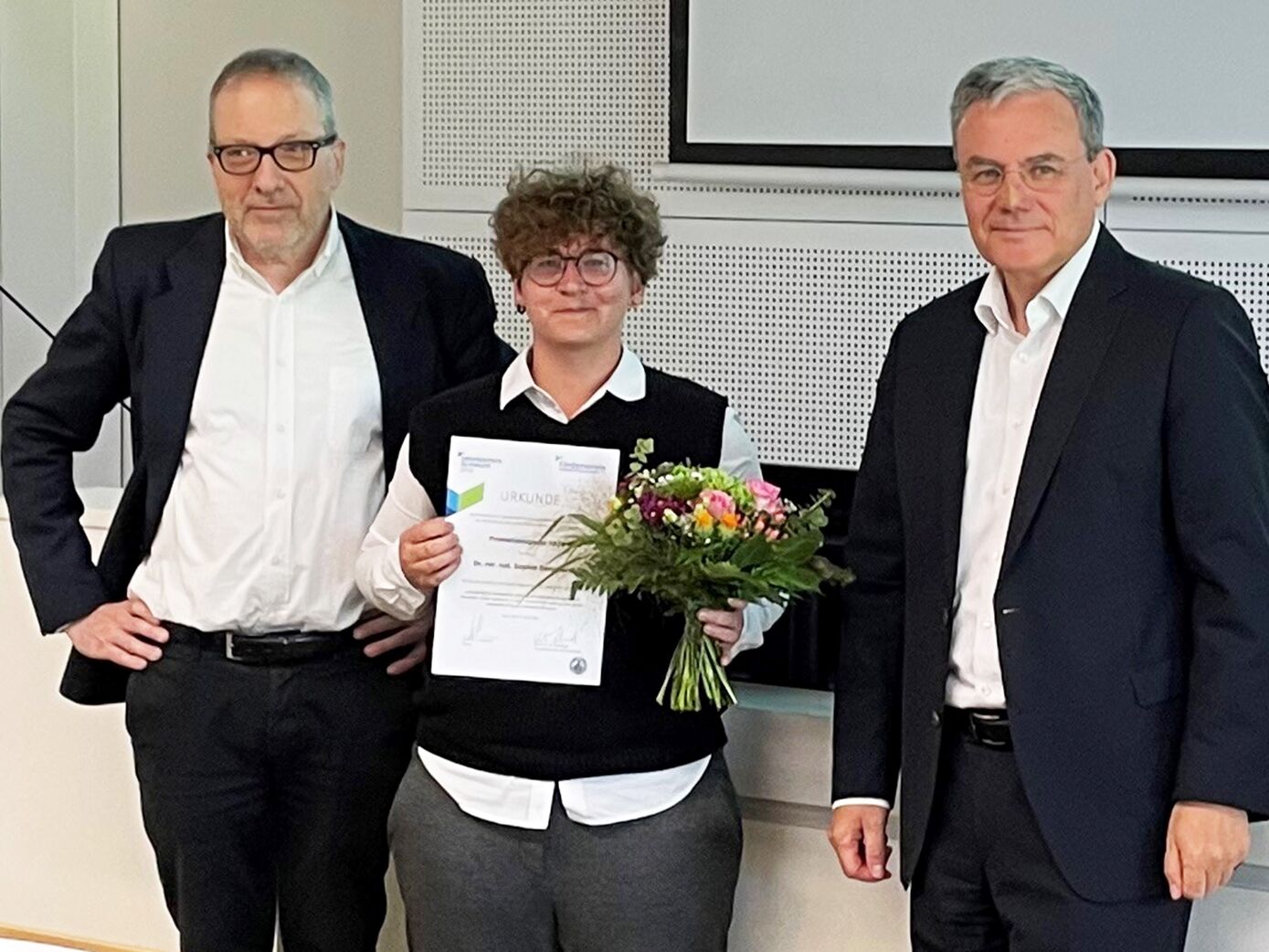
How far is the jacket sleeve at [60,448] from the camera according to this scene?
9.00 feet

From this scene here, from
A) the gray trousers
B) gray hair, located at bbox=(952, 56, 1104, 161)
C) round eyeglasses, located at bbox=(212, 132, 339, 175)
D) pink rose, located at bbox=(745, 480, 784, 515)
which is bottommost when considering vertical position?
the gray trousers

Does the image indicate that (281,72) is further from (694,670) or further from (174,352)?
(694,670)

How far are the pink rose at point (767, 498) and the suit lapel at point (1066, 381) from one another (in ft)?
0.90

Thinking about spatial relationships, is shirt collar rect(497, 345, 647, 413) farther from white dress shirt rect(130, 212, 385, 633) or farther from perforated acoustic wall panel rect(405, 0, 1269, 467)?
perforated acoustic wall panel rect(405, 0, 1269, 467)

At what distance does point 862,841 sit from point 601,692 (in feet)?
1.24

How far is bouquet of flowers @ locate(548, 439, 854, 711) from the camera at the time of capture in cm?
216

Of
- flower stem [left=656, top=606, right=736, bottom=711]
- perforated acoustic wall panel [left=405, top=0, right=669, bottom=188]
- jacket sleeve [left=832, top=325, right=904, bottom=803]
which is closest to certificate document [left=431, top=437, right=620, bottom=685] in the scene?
flower stem [left=656, top=606, right=736, bottom=711]

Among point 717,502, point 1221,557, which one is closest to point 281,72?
point 717,502

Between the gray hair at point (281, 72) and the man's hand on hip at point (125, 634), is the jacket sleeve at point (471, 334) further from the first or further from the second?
the man's hand on hip at point (125, 634)

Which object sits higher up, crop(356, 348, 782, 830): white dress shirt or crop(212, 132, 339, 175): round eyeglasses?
crop(212, 132, 339, 175): round eyeglasses

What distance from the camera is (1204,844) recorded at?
200 cm

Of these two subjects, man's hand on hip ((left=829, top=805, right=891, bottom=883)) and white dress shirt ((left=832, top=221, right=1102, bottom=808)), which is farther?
man's hand on hip ((left=829, top=805, right=891, bottom=883))

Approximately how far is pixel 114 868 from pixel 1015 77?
2.24 m

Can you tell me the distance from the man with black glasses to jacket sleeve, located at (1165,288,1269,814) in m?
1.13
